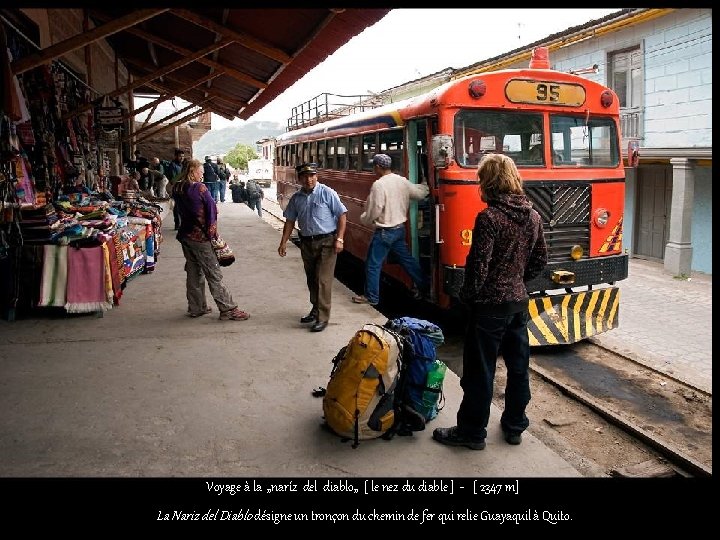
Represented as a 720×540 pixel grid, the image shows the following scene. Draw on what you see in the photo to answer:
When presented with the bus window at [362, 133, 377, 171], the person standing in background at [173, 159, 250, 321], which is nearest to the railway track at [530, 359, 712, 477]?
the person standing in background at [173, 159, 250, 321]

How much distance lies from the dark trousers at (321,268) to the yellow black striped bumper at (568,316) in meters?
2.37

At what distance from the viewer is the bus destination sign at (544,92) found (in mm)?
6586

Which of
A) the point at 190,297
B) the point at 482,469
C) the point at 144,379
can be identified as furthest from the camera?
the point at 190,297

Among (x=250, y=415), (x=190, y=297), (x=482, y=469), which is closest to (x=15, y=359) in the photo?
(x=190, y=297)

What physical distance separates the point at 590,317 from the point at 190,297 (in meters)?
4.65

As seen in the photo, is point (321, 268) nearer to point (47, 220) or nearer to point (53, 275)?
point (53, 275)

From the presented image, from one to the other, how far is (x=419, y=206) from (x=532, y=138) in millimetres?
1567

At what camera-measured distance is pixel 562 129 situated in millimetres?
6914

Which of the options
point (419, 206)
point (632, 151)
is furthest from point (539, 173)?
point (419, 206)

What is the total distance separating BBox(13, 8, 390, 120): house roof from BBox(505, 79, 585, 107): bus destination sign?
174 cm

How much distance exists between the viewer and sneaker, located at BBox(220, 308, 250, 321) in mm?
6132

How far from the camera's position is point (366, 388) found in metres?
3.49
